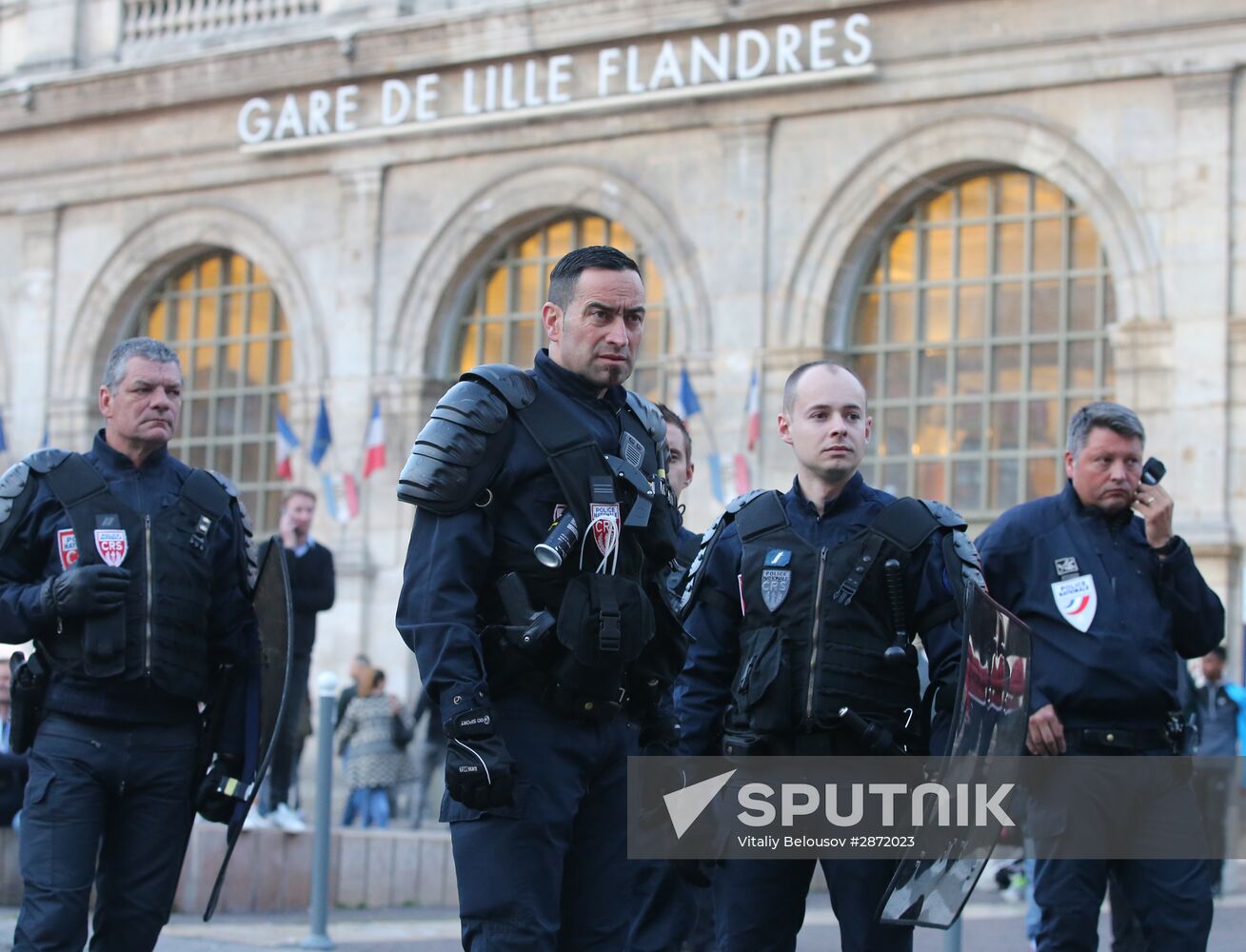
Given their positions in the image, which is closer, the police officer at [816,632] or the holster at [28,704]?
the police officer at [816,632]

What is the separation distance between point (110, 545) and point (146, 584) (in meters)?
0.16

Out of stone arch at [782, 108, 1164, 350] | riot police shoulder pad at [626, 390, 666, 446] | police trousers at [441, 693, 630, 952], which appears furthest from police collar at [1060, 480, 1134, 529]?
stone arch at [782, 108, 1164, 350]

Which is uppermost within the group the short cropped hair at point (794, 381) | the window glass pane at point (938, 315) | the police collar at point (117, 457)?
the window glass pane at point (938, 315)

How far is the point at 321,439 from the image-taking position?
2116cm

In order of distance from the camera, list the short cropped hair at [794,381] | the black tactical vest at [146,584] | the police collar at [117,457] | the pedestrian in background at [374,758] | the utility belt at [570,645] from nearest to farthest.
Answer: the utility belt at [570,645] < the short cropped hair at [794,381] < the black tactical vest at [146,584] < the police collar at [117,457] < the pedestrian in background at [374,758]

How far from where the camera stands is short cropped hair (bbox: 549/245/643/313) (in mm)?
5000

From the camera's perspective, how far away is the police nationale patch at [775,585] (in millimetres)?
5438

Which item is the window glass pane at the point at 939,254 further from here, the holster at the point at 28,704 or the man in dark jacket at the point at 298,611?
the holster at the point at 28,704

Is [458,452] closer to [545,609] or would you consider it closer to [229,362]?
[545,609]

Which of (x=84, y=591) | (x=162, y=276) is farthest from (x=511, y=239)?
(x=84, y=591)

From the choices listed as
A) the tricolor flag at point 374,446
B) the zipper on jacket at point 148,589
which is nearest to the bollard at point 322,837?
the zipper on jacket at point 148,589

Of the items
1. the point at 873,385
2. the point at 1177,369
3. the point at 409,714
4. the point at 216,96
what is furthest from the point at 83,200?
the point at 1177,369

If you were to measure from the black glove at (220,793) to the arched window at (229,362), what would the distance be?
55.0 feet

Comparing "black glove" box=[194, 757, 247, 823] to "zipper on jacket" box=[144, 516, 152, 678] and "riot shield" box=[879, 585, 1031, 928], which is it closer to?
"zipper on jacket" box=[144, 516, 152, 678]
